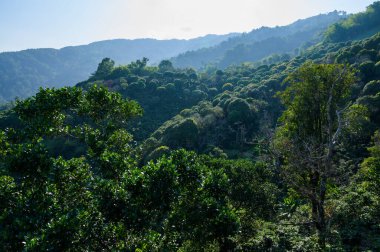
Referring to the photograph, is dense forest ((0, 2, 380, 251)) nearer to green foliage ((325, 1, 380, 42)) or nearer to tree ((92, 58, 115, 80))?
tree ((92, 58, 115, 80))

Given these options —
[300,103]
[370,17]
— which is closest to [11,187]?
[300,103]

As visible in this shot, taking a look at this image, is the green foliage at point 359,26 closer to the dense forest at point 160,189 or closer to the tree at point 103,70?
the tree at point 103,70

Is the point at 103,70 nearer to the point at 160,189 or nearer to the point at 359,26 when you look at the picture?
the point at 359,26

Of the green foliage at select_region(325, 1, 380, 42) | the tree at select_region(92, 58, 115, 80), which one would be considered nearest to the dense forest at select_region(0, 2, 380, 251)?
the tree at select_region(92, 58, 115, 80)

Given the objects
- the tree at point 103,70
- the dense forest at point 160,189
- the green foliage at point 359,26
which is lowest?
the dense forest at point 160,189

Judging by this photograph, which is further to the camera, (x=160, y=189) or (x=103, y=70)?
(x=103, y=70)

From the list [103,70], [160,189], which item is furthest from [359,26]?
[160,189]

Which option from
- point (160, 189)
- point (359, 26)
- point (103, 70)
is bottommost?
point (160, 189)

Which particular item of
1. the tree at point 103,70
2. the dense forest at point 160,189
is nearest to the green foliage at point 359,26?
the tree at point 103,70

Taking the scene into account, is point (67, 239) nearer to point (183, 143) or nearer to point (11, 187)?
point (11, 187)

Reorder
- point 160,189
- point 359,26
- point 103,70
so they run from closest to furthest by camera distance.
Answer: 1. point 160,189
2. point 103,70
3. point 359,26

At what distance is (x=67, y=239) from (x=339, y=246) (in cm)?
882

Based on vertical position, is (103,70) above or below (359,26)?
below

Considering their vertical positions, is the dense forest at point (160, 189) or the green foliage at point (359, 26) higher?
the green foliage at point (359, 26)
